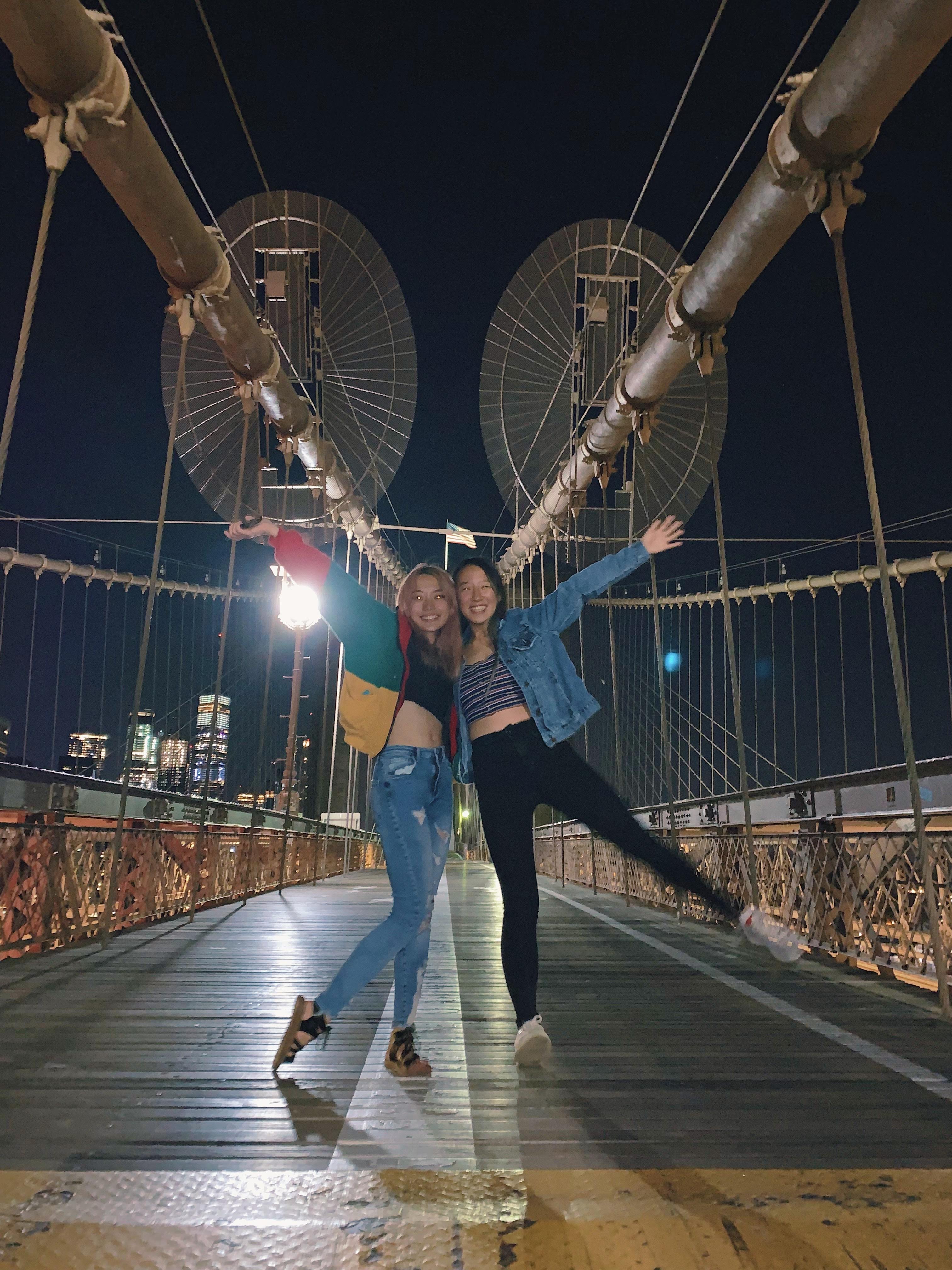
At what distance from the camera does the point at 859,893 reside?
4457mm

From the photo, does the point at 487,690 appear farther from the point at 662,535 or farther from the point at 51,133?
the point at 51,133

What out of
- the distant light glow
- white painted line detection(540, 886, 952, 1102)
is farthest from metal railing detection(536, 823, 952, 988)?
the distant light glow

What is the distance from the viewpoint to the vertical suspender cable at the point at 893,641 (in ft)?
10.6

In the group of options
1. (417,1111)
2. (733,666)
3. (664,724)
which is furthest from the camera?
(664,724)

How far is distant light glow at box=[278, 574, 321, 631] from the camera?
13.8 metres

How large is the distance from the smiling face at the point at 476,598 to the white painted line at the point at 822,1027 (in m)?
1.65

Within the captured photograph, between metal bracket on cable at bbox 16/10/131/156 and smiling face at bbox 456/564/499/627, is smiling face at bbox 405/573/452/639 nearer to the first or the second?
smiling face at bbox 456/564/499/627

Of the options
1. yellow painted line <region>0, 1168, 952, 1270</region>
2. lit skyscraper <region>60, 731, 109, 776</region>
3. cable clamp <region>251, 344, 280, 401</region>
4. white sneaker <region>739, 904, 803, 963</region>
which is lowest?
yellow painted line <region>0, 1168, 952, 1270</region>

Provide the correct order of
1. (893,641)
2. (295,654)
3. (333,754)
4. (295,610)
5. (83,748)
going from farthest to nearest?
1. (83,748)
2. (295,610)
3. (295,654)
4. (333,754)
5. (893,641)

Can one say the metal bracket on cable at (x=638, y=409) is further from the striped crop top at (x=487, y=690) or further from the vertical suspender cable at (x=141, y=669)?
the striped crop top at (x=487, y=690)

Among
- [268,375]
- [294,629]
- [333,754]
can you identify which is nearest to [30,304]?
[268,375]

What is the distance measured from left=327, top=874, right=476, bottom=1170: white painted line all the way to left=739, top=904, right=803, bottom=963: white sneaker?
36.9 inches

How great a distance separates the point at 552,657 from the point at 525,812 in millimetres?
451

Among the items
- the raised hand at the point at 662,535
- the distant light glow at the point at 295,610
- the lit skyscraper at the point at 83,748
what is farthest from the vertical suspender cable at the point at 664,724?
the lit skyscraper at the point at 83,748
